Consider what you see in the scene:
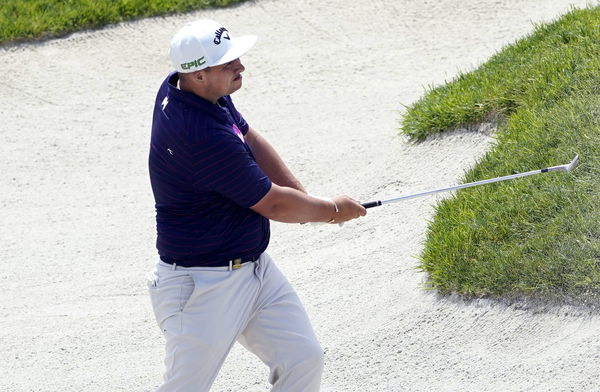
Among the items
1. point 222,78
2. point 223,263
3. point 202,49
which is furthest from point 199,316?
point 202,49

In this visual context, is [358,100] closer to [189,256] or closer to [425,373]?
[425,373]

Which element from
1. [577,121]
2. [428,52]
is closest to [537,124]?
[577,121]

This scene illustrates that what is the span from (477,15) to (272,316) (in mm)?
8168

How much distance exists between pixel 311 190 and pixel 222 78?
14.1 feet

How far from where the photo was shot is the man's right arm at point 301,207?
516 centimetres

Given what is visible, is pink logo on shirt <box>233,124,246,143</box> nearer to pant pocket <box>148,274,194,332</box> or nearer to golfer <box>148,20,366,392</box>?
golfer <box>148,20,366,392</box>

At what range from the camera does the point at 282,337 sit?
17.5 feet

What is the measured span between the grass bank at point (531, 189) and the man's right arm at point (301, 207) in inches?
54.4

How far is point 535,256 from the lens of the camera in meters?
6.37

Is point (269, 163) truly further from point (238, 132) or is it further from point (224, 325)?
point (224, 325)

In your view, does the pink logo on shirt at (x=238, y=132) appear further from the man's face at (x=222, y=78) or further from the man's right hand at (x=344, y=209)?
the man's right hand at (x=344, y=209)

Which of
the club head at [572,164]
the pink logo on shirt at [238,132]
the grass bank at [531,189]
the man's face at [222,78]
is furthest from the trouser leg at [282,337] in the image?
the club head at [572,164]

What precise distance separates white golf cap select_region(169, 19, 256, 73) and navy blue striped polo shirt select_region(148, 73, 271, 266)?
16 centimetres

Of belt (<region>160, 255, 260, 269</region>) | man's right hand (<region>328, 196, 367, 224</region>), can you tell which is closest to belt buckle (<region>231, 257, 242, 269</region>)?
belt (<region>160, 255, 260, 269</region>)
